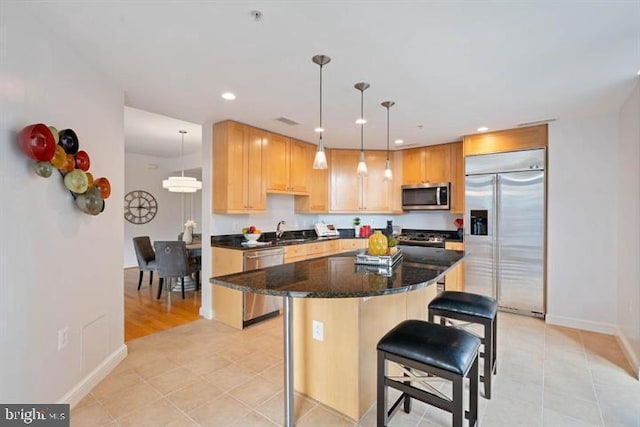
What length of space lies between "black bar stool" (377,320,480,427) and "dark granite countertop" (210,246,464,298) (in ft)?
0.83

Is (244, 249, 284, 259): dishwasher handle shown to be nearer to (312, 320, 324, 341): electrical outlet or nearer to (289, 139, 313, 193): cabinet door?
(289, 139, 313, 193): cabinet door

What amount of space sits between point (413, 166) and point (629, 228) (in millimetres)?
2739

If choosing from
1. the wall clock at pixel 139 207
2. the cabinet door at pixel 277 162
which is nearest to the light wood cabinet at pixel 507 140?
the cabinet door at pixel 277 162

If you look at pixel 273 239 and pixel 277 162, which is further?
pixel 273 239

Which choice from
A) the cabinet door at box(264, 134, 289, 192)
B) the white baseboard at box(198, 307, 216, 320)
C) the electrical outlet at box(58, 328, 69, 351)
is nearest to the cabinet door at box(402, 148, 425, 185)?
the cabinet door at box(264, 134, 289, 192)

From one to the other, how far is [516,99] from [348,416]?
3.10m

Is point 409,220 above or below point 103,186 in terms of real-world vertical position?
below

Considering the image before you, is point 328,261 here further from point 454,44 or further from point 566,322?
point 566,322

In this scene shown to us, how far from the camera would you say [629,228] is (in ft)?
9.61

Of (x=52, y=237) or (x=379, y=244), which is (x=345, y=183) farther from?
(x=52, y=237)

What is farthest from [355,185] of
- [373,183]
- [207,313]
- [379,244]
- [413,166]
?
[379,244]

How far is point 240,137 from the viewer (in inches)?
149

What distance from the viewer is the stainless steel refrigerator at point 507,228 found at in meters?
3.78

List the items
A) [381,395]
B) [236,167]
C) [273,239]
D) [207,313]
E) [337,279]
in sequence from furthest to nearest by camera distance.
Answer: [273,239] < [207,313] < [236,167] < [337,279] < [381,395]
